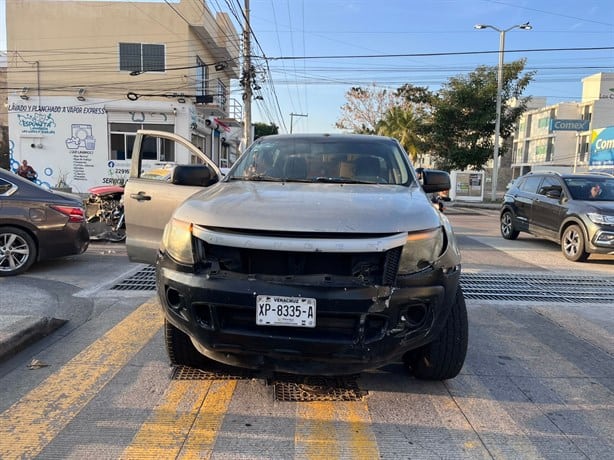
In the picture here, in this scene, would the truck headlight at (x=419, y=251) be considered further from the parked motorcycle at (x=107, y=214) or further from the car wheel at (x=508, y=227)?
the car wheel at (x=508, y=227)

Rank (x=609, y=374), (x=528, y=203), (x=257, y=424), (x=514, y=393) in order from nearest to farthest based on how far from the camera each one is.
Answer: (x=257, y=424) → (x=514, y=393) → (x=609, y=374) → (x=528, y=203)

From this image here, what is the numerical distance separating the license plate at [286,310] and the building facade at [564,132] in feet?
143

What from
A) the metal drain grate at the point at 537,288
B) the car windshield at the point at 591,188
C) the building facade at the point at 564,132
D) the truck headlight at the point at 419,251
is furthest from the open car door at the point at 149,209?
the building facade at the point at 564,132

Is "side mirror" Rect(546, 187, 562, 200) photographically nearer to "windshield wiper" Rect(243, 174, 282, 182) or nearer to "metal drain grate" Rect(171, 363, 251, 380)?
"windshield wiper" Rect(243, 174, 282, 182)

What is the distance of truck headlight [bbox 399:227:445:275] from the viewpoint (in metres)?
2.84

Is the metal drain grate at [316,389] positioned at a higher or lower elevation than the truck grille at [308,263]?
lower

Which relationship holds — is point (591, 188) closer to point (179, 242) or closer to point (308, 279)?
point (308, 279)

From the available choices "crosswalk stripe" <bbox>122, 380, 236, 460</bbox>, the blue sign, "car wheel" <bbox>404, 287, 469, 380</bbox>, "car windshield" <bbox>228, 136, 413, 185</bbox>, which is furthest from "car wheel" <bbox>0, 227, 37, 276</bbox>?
the blue sign

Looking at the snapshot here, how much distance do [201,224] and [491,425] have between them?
214 cm

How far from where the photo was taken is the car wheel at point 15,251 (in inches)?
265

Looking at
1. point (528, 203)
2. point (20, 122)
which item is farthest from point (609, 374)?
point (20, 122)

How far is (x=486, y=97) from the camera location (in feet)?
95.8

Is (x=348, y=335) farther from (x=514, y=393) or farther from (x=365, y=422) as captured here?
(x=514, y=393)

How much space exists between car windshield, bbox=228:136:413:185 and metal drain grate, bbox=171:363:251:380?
5.07ft
